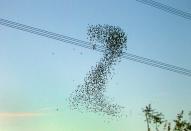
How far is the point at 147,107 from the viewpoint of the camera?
93.2 metres

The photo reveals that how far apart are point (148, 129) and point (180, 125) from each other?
844 centimetres

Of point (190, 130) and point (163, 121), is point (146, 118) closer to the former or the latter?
point (163, 121)

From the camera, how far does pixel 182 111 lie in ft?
291

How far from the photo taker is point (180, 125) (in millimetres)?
87750

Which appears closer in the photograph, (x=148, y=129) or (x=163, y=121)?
(x=148, y=129)

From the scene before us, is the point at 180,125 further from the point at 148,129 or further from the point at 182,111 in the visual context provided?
the point at 148,129

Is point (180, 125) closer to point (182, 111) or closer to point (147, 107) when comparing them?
point (182, 111)

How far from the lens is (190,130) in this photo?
87.4m

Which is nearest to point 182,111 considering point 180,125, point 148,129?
point 180,125

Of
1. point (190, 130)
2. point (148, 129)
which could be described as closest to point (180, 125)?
point (190, 130)

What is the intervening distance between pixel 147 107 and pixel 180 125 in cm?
892

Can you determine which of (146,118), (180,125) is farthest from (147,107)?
(180,125)

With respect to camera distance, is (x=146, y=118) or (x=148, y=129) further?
(x=146, y=118)

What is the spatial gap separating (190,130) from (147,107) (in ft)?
36.1
